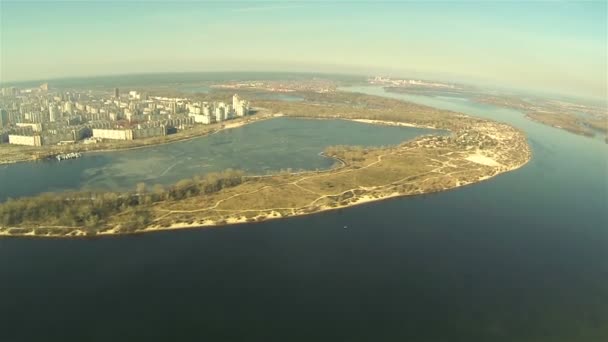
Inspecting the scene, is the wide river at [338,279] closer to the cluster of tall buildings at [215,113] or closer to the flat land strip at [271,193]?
the flat land strip at [271,193]

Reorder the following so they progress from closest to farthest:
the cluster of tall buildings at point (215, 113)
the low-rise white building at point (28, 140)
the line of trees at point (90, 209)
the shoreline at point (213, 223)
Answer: the shoreline at point (213, 223) → the line of trees at point (90, 209) → the low-rise white building at point (28, 140) → the cluster of tall buildings at point (215, 113)

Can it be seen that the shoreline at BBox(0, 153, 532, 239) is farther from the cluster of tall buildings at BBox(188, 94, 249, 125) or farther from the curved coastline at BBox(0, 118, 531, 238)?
the cluster of tall buildings at BBox(188, 94, 249, 125)

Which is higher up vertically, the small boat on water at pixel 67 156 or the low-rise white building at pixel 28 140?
the low-rise white building at pixel 28 140

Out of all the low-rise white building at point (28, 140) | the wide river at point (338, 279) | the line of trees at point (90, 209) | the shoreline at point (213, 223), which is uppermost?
the low-rise white building at point (28, 140)

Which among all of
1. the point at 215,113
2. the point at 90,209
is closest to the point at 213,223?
the point at 90,209

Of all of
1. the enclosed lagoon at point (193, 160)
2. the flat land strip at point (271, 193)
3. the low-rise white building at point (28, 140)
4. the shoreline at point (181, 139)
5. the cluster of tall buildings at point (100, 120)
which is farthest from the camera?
the cluster of tall buildings at point (100, 120)

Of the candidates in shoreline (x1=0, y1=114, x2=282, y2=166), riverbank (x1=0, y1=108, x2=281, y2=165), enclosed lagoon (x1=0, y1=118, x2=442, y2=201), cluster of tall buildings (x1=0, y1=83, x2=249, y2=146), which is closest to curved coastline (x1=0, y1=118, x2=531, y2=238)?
enclosed lagoon (x1=0, y1=118, x2=442, y2=201)

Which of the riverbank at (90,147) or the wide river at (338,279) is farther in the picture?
the riverbank at (90,147)

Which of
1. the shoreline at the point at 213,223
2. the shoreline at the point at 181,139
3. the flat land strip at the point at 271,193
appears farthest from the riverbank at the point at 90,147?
the shoreline at the point at 213,223

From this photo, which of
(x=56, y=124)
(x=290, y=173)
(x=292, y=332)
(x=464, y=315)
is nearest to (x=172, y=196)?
(x=290, y=173)

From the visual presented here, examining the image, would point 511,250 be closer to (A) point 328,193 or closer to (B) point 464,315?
(B) point 464,315

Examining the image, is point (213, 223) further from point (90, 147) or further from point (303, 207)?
point (90, 147)
